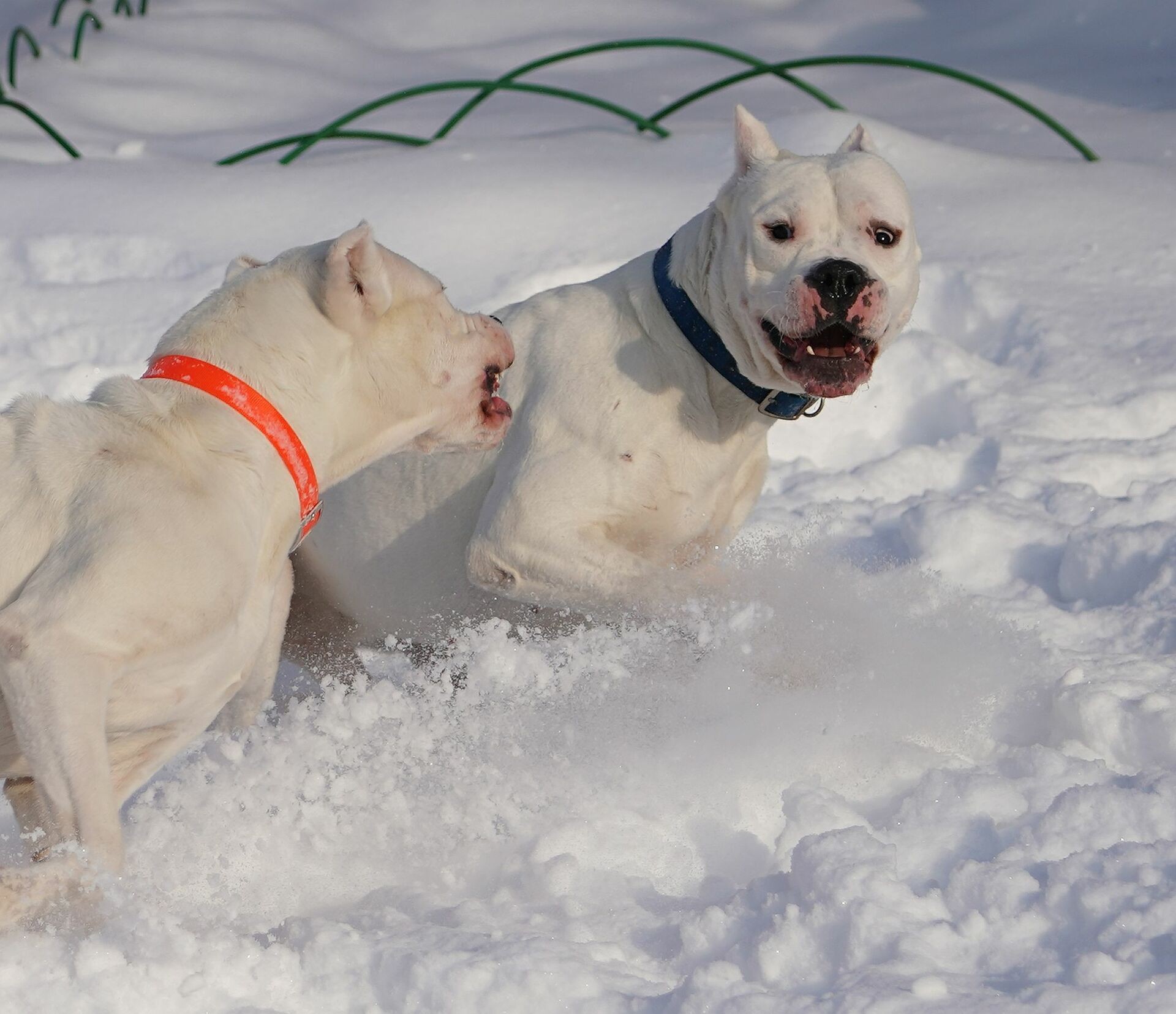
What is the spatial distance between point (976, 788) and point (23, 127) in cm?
727

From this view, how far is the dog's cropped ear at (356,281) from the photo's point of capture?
2773mm

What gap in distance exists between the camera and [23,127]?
27.8 ft

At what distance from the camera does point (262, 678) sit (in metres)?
3.40

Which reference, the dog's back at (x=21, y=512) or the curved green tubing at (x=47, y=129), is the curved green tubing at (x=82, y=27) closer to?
the curved green tubing at (x=47, y=129)

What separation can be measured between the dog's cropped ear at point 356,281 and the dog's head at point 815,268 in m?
0.92

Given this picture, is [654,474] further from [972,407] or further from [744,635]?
[972,407]

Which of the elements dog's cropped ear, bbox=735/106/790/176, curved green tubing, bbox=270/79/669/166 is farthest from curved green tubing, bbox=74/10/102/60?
dog's cropped ear, bbox=735/106/790/176

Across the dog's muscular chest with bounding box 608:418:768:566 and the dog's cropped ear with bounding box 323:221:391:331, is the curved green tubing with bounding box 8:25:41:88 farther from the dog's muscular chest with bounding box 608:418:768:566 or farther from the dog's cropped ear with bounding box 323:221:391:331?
the dog's cropped ear with bounding box 323:221:391:331

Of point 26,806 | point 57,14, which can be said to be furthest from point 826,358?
point 57,14

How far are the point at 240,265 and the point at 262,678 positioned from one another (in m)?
0.92

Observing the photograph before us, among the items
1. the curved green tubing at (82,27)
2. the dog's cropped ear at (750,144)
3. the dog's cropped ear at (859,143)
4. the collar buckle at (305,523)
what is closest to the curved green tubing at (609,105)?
the curved green tubing at (82,27)

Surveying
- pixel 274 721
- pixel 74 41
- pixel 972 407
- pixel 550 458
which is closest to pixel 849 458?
pixel 972 407

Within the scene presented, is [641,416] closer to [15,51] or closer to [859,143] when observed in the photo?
[859,143]

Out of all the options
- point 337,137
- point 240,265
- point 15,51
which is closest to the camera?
point 240,265
